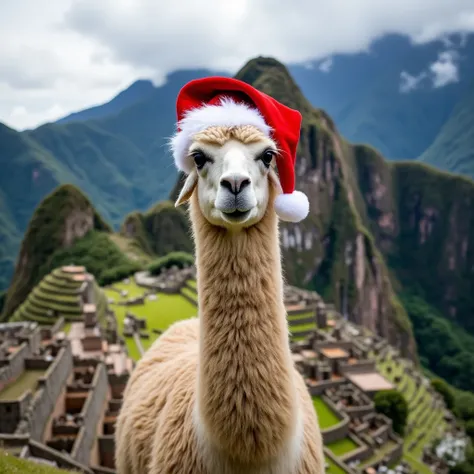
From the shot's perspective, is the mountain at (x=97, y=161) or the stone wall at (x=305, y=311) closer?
the stone wall at (x=305, y=311)

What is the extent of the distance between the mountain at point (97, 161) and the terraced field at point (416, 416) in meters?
63.4

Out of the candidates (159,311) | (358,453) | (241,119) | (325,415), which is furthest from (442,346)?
(241,119)

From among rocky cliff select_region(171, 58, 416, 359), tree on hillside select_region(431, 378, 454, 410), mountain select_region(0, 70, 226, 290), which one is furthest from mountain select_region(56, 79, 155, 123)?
tree on hillside select_region(431, 378, 454, 410)

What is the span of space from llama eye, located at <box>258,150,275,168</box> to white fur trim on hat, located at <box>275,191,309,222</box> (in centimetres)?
23

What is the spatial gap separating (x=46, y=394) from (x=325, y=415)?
39.3 ft

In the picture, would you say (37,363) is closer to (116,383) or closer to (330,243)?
(116,383)

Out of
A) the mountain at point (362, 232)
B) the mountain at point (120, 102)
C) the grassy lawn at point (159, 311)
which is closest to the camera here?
the grassy lawn at point (159, 311)

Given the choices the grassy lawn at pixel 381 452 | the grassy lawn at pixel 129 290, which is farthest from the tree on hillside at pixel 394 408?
the grassy lawn at pixel 129 290

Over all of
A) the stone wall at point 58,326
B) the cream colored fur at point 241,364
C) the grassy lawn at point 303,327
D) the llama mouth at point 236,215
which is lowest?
the grassy lawn at point 303,327

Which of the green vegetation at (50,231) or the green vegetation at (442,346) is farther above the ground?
the green vegetation at (50,231)

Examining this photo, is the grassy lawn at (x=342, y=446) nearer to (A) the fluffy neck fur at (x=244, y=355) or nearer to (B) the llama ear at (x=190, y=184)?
(A) the fluffy neck fur at (x=244, y=355)

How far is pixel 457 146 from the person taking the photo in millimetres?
119812

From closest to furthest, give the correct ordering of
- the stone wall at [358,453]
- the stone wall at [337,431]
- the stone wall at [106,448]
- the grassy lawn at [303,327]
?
the stone wall at [106,448] < the stone wall at [358,453] < the stone wall at [337,431] < the grassy lawn at [303,327]

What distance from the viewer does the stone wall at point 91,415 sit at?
12.4 metres
